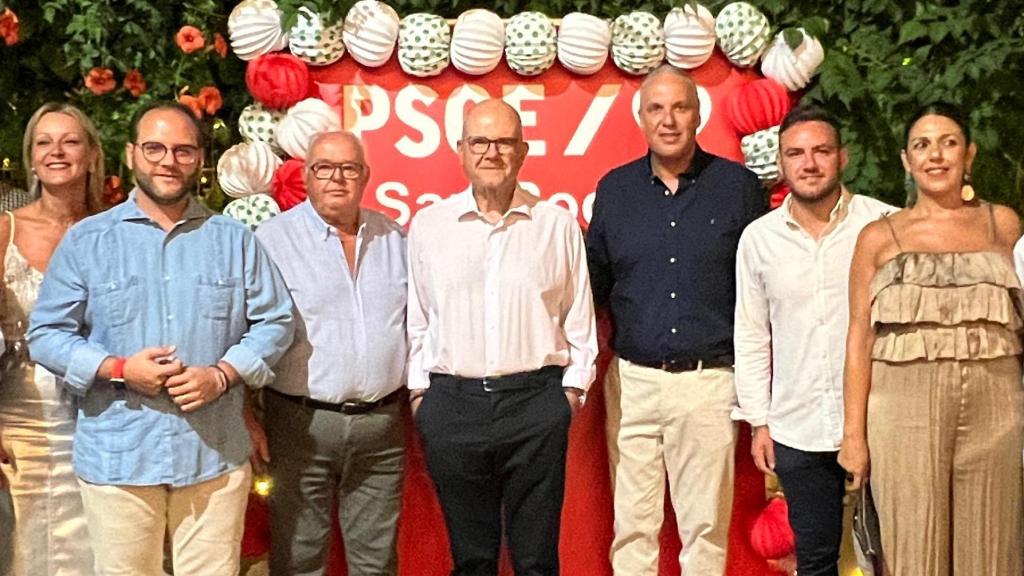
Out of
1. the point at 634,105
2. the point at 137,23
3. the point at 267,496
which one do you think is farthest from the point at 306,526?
the point at 137,23

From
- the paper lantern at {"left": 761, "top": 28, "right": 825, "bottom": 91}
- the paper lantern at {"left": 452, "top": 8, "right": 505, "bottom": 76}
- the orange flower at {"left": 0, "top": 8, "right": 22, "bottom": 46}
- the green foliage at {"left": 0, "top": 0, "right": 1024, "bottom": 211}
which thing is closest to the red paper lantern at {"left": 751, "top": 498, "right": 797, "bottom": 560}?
the green foliage at {"left": 0, "top": 0, "right": 1024, "bottom": 211}

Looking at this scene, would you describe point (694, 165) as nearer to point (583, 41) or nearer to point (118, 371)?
point (583, 41)

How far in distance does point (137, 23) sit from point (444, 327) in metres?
1.83

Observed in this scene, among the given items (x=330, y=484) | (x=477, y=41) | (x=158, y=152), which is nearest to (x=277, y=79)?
(x=477, y=41)

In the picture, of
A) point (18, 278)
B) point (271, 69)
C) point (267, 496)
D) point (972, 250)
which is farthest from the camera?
point (271, 69)

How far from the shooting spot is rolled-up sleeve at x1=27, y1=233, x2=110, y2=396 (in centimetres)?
251

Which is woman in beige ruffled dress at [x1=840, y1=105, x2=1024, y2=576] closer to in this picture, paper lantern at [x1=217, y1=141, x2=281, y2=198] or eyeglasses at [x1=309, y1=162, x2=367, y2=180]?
eyeglasses at [x1=309, y1=162, x2=367, y2=180]

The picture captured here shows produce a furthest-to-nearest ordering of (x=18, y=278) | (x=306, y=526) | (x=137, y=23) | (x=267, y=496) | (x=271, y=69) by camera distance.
A: (x=137, y=23) < (x=271, y=69) < (x=267, y=496) < (x=306, y=526) < (x=18, y=278)

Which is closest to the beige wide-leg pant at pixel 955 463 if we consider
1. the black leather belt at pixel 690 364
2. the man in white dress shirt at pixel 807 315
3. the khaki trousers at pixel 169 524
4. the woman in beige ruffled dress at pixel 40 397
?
the man in white dress shirt at pixel 807 315

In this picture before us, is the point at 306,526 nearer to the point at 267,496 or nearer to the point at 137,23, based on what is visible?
the point at 267,496

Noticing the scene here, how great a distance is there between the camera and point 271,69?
3463 mm

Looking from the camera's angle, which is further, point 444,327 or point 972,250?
point 444,327

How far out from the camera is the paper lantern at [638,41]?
3.51 meters

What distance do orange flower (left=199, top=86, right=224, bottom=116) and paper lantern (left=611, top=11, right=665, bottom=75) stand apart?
53.9 inches
